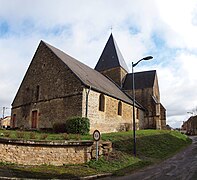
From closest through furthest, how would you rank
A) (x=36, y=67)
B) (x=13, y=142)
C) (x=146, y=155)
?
(x=13, y=142), (x=146, y=155), (x=36, y=67)

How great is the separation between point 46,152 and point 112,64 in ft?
90.4

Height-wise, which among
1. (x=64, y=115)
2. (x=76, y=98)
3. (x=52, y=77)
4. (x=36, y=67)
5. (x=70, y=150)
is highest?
(x=36, y=67)

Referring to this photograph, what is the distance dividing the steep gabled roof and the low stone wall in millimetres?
25922

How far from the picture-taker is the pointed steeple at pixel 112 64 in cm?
3659

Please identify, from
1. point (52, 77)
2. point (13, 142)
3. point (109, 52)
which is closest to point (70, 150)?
point (13, 142)

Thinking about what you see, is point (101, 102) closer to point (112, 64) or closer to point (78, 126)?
point (78, 126)

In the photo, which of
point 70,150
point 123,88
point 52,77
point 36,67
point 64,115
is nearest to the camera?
point 70,150

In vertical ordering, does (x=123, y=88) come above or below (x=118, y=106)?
above

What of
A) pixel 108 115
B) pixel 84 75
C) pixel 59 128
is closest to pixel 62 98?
pixel 59 128

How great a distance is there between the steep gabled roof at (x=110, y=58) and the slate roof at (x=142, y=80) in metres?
2.61

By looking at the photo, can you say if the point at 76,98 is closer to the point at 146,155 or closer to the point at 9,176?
the point at 146,155

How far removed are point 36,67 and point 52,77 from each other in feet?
11.5

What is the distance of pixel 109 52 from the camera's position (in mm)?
39156

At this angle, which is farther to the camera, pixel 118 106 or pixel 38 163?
pixel 118 106
